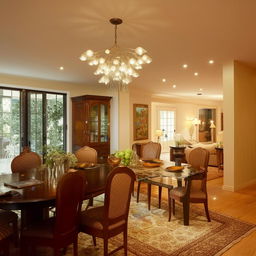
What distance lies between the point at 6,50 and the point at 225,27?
3.26m

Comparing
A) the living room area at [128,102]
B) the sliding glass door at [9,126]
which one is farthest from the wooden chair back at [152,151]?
the sliding glass door at [9,126]

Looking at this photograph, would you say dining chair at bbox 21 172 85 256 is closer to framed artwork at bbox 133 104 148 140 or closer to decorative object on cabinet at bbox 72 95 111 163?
decorative object on cabinet at bbox 72 95 111 163

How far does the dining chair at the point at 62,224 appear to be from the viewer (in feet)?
6.52

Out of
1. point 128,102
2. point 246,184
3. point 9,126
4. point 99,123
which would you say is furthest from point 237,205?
point 9,126

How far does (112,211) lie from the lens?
7.35 ft

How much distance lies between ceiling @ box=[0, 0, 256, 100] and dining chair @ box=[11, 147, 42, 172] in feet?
5.47

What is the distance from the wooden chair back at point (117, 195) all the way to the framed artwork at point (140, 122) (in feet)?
18.8

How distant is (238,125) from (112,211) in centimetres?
363

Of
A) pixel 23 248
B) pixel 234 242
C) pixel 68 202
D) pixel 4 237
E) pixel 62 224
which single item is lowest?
pixel 234 242

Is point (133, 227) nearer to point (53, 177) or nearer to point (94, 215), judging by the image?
point (94, 215)

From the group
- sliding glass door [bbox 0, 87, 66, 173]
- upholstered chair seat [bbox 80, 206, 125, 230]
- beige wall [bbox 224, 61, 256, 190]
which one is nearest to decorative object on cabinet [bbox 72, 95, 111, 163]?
sliding glass door [bbox 0, 87, 66, 173]

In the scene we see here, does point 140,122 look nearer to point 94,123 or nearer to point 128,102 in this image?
point 128,102

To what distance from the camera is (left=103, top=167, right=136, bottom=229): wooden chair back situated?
217 cm

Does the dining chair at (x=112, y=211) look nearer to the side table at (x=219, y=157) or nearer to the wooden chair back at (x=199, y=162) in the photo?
the wooden chair back at (x=199, y=162)
